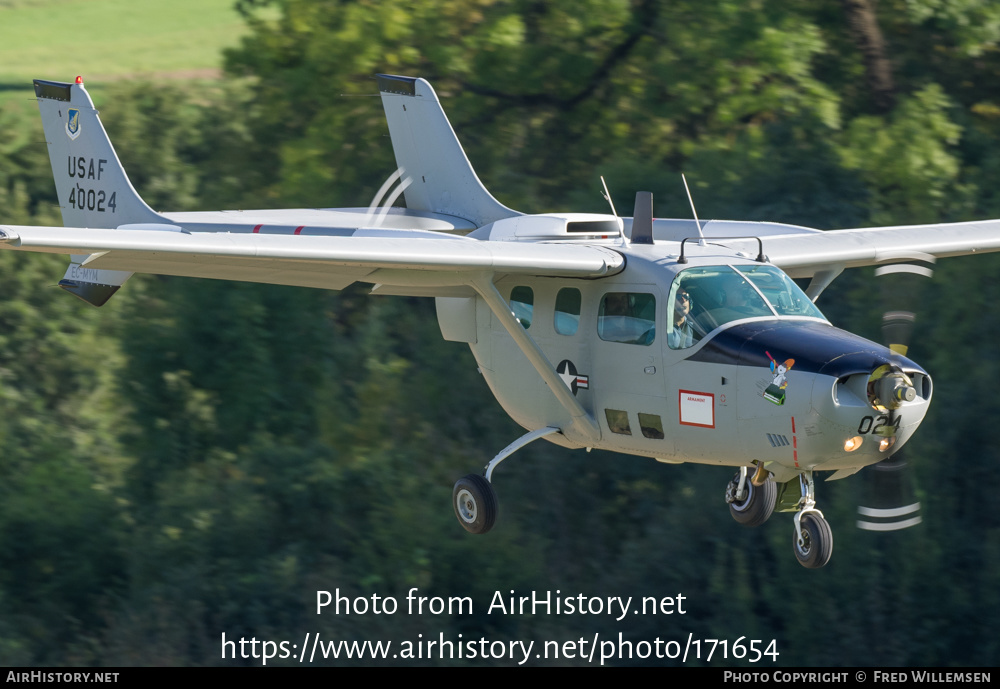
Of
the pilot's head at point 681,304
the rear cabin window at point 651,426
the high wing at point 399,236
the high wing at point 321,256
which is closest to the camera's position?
the high wing at point 321,256

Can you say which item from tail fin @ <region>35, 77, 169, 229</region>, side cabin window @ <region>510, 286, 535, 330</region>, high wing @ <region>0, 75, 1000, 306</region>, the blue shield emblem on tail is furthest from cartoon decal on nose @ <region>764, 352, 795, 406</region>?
the blue shield emblem on tail

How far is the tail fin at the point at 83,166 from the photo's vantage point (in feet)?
50.4

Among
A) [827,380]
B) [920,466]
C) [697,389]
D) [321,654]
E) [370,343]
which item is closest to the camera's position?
[827,380]

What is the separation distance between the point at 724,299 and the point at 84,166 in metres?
8.66

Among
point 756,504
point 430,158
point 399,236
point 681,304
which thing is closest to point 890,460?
point 681,304

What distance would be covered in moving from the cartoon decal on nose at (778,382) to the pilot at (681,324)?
0.98 meters

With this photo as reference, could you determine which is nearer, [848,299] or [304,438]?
[848,299]

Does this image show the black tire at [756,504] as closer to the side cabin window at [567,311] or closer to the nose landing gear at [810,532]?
the nose landing gear at [810,532]

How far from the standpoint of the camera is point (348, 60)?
29547mm

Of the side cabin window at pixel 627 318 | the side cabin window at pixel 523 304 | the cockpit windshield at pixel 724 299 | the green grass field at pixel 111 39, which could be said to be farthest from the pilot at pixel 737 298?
the green grass field at pixel 111 39

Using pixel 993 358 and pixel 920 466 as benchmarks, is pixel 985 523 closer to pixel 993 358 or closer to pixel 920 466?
pixel 920 466

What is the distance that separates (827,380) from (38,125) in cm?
3747

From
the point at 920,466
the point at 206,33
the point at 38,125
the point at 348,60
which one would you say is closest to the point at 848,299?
the point at 920,466

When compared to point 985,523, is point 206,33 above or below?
below
